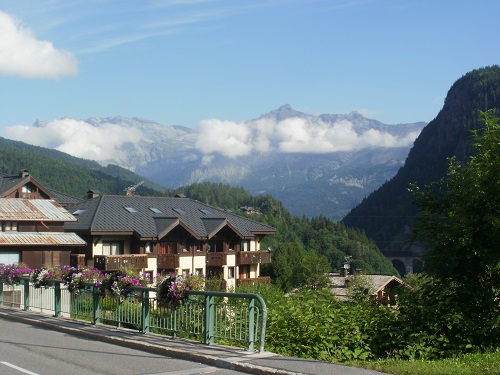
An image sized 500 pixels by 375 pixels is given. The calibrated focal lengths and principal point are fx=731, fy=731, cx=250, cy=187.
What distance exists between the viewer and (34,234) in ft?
140

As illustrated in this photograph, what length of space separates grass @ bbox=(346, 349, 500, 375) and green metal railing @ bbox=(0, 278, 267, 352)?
7.24 ft

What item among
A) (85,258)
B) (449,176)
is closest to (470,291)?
(449,176)

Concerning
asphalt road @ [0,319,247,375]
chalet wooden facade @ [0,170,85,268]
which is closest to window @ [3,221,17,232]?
chalet wooden facade @ [0,170,85,268]

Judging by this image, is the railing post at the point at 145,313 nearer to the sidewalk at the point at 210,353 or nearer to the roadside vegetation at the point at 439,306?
the sidewalk at the point at 210,353

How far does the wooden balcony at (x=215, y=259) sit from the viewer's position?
2276 inches

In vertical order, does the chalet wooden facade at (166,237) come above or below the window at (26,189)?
below

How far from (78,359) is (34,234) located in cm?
3144

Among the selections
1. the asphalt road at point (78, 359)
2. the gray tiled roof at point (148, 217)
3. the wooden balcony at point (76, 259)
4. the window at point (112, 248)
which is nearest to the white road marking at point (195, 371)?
the asphalt road at point (78, 359)

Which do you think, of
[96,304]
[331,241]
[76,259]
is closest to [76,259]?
A: [76,259]

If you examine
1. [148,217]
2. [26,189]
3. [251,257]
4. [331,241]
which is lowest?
[251,257]

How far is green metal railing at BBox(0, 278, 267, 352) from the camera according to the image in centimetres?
1280

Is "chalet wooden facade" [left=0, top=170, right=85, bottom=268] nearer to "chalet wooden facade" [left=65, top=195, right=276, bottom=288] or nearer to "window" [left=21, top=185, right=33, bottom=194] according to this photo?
"chalet wooden facade" [left=65, top=195, right=276, bottom=288]

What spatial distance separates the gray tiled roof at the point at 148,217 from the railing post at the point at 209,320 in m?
36.6

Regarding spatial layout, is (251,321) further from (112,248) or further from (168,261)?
(168,261)
